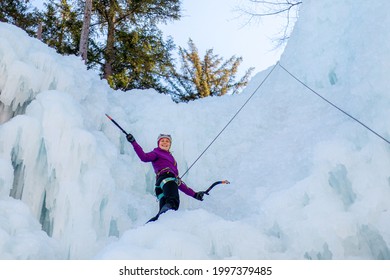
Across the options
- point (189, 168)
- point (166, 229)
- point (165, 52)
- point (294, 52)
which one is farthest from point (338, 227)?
point (165, 52)

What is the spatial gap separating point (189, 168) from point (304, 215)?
7.90ft

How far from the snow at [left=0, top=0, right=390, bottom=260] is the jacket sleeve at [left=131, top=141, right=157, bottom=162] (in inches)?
16.0

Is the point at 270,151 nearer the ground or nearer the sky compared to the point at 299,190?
nearer the sky

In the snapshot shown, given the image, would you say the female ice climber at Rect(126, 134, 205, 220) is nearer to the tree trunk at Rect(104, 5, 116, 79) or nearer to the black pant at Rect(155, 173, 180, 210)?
the black pant at Rect(155, 173, 180, 210)

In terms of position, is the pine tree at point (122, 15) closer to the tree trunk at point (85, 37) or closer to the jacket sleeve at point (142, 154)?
the tree trunk at point (85, 37)

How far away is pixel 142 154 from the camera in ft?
16.9

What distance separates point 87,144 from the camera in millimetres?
5016

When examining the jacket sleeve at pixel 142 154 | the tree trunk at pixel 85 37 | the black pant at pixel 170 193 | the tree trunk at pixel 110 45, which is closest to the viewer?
the black pant at pixel 170 193

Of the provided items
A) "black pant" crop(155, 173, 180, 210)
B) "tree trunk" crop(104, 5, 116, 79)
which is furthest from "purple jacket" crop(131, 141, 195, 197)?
"tree trunk" crop(104, 5, 116, 79)

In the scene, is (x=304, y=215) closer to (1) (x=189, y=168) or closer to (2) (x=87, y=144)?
(1) (x=189, y=168)

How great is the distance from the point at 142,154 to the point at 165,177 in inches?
19.0

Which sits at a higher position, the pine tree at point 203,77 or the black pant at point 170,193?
the pine tree at point 203,77

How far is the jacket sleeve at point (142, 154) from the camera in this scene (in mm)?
5133

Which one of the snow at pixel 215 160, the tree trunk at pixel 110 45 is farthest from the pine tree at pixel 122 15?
the snow at pixel 215 160
